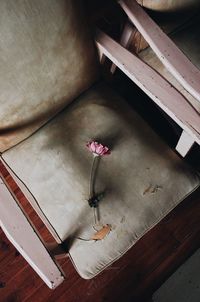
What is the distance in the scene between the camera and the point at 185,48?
1087 millimetres

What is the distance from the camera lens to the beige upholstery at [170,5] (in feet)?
3.13

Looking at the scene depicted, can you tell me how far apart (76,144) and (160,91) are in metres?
0.31

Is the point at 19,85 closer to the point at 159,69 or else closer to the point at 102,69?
the point at 102,69

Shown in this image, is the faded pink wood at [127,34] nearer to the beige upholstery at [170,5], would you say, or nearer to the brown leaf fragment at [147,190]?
the beige upholstery at [170,5]

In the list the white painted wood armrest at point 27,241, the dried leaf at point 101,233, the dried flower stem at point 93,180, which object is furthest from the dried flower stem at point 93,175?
the white painted wood armrest at point 27,241

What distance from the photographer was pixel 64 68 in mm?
862

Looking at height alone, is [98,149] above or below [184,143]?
above

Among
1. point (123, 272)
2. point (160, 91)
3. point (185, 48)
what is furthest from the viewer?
point (123, 272)

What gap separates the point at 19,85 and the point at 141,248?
0.84m

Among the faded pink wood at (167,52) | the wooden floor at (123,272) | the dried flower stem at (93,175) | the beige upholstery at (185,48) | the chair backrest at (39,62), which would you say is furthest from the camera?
the wooden floor at (123,272)

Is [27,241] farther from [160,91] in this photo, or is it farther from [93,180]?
[160,91]

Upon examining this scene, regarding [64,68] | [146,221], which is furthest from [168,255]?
[64,68]

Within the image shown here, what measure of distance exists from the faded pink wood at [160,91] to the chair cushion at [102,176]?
18 centimetres

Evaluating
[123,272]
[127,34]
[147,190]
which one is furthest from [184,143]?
[123,272]
